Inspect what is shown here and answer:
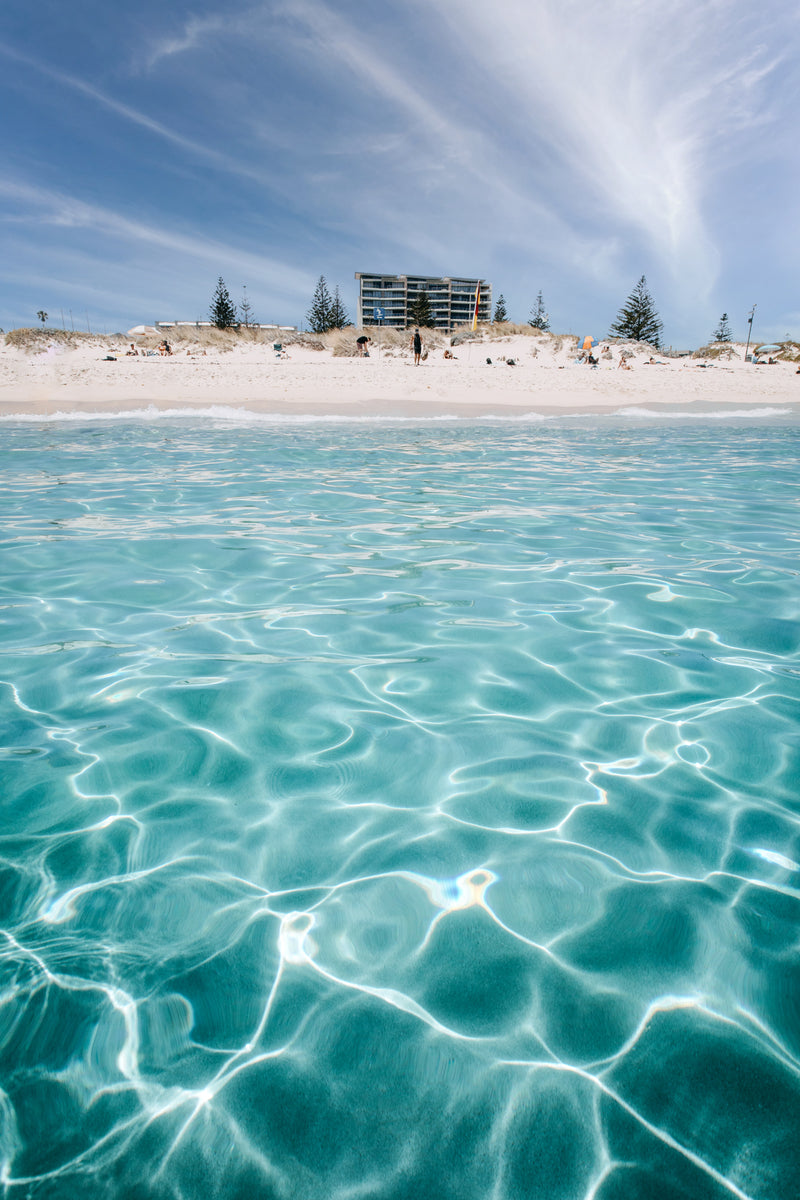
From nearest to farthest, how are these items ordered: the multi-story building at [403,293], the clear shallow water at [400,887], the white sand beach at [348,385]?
the clear shallow water at [400,887], the white sand beach at [348,385], the multi-story building at [403,293]

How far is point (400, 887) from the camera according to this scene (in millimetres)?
1610

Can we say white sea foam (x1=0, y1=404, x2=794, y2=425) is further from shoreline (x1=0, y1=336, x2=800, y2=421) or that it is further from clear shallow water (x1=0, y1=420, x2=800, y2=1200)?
clear shallow water (x1=0, y1=420, x2=800, y2=1200)

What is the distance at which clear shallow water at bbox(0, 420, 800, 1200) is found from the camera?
110cm

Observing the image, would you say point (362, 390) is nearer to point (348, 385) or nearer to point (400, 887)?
point (348, 385)

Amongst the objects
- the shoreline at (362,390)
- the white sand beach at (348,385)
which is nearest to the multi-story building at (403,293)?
the white sand beach at (348,385)

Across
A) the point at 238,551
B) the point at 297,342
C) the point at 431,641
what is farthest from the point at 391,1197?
the point at 297,342

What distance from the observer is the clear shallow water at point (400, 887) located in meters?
1.10

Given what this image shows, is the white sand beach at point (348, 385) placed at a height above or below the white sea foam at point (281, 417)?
above

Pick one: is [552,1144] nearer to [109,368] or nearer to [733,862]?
[733,862]

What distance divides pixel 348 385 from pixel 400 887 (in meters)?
18.5

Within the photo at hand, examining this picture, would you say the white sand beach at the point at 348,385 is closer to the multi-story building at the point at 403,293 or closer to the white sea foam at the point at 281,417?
the white sea foam at the point at 281,417

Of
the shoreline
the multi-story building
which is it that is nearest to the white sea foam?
the shoreline

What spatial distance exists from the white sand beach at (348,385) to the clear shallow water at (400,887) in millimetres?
12975

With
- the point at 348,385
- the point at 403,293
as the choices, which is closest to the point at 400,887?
the point at 348,385
